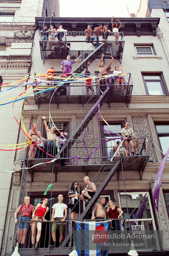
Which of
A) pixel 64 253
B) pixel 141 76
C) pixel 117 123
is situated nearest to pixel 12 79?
pixel 117 123

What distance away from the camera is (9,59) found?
1512 centimetres

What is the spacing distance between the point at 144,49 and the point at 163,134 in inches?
285

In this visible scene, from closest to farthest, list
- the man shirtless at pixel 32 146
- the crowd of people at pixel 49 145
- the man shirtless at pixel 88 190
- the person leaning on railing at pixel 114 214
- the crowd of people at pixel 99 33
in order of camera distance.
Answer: the person leaning on railing at pixel 114 214 → the man shirtless at pixel 88 190 → the man shirtless at pixel 32 146 → the crowd of people at pixel 49 145 → the crowd of people at pixel 99 33

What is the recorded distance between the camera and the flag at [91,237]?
277 inches

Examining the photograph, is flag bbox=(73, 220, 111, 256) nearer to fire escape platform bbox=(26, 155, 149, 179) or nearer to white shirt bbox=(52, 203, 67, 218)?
white shirt bbox=(52, 203, 67, 218)

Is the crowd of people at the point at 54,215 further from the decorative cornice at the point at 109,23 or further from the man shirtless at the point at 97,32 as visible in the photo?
the decorative cornice at the point at 109,23

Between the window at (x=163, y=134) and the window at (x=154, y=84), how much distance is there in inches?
96.8

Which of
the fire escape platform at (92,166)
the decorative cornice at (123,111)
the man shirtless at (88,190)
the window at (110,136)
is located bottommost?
the man shirtless at (88,190)

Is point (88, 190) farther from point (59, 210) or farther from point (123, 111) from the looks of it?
point (123, 111)

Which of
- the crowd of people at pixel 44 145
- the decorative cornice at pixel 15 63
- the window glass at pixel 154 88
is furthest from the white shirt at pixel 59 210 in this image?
the decorative cornice at pixel 15 63

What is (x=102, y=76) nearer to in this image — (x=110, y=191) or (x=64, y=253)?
(x=110, y=191)

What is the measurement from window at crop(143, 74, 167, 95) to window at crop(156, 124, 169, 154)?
8.06 ft

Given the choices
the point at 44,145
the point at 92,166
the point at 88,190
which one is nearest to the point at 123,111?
the point at 92,166

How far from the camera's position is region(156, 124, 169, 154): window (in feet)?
38.9
